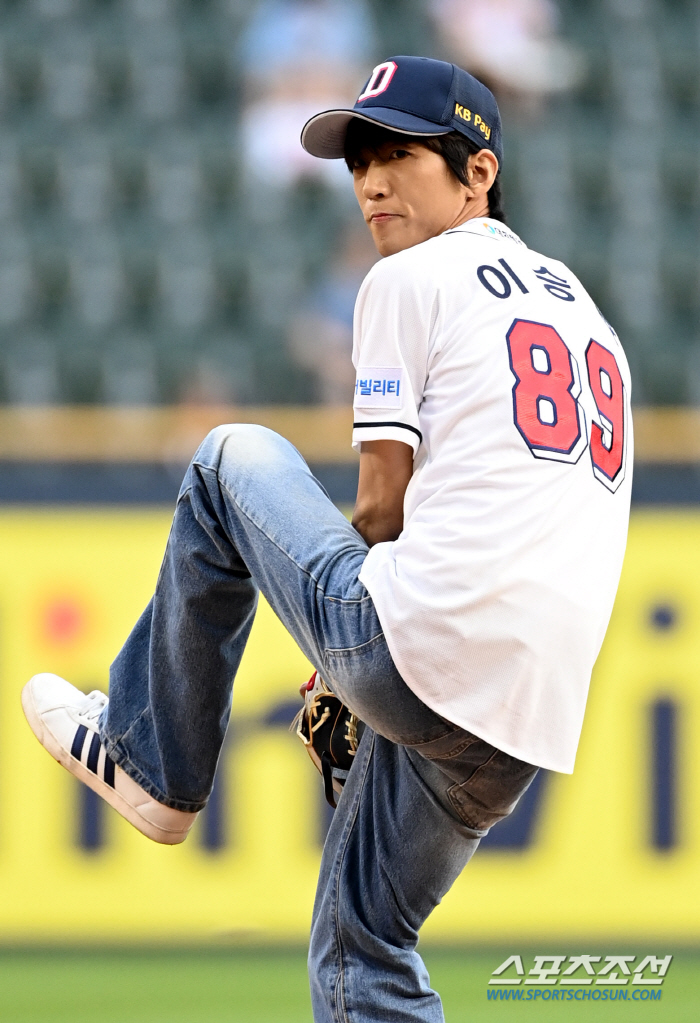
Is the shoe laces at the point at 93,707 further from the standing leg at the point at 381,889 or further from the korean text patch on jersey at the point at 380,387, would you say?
the korean text patch on jersey at the point at 380,387

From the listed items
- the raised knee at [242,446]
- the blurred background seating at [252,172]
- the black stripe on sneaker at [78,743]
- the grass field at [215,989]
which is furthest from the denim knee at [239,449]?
the blurred background seating at [252,172]

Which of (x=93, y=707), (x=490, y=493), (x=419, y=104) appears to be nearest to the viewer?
(x=490, y=493)

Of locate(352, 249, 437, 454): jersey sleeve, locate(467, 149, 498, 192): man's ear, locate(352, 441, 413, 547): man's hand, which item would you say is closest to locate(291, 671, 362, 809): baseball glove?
locate(352, 441, 413, 547): man's hand

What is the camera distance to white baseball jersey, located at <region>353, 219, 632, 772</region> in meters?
2.33

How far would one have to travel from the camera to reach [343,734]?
9.06 ft

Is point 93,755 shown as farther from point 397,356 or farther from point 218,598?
point 397,356

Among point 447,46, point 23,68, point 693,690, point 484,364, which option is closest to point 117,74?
point 23,68

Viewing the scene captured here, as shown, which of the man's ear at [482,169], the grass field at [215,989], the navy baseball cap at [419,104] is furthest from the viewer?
the grass field at [215,989]

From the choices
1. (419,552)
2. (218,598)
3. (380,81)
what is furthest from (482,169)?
(218,598)

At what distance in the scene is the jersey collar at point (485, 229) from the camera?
258 centimetres

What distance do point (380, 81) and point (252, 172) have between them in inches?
230

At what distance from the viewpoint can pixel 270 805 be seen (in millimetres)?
5008

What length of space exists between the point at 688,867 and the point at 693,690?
602 mm

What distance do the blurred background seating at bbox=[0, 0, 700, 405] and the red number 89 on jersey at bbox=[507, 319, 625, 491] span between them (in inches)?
197
